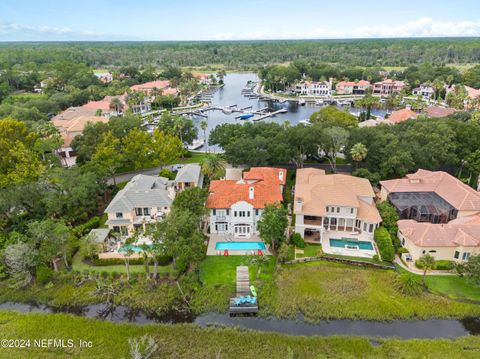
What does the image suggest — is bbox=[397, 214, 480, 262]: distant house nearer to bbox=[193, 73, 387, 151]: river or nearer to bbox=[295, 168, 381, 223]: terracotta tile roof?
bbox=[295, 168, 381, 223]: terracotta tile roof

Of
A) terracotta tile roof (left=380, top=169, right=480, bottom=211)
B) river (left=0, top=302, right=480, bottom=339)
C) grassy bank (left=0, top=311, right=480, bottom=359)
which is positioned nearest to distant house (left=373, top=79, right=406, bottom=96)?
terracotta tile roof (left=380, top=169, right=480, bottom=211)

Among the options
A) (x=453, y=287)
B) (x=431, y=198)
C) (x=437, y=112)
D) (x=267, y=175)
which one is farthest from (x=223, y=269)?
(x=437, y=112)

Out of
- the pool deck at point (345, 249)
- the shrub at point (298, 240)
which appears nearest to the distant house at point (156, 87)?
the shrub at point (298, 240)

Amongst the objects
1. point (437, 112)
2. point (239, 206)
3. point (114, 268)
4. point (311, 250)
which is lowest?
point (114, 268)

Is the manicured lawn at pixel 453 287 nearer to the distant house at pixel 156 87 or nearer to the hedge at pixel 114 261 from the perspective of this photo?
the hedge at pixel 114 261

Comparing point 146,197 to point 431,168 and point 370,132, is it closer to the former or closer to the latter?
point 370,132

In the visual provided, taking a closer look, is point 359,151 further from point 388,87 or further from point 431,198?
point 388,87

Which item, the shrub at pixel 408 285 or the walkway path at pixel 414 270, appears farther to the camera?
the walkway path at pixel 414 270

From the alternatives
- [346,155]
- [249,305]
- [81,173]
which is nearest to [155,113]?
[81,173]
